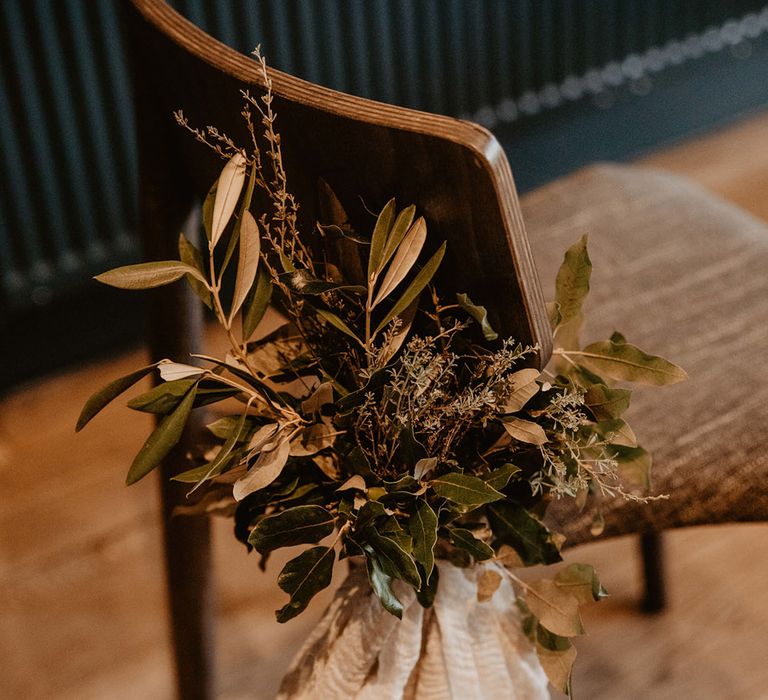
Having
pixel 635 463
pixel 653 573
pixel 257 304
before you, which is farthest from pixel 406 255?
pixel 653 573

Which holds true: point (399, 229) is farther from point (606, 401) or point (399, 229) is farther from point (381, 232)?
point (606, 401)

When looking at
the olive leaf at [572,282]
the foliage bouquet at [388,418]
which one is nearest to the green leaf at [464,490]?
the foliage bouquet at [388,418]

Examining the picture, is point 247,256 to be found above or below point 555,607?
above

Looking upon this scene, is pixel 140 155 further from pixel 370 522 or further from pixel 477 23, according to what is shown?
pixel 477 23

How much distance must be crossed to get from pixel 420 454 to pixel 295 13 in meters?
1.29

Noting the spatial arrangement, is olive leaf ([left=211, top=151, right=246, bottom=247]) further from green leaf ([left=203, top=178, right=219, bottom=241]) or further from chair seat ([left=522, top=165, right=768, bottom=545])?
chair seat ([left=522, top=165, right=768, bottom=545])

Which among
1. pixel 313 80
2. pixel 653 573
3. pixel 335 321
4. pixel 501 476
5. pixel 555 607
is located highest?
pixel 313 80

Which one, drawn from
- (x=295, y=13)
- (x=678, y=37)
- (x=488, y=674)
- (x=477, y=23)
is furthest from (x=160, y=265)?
(x=678, y=37)

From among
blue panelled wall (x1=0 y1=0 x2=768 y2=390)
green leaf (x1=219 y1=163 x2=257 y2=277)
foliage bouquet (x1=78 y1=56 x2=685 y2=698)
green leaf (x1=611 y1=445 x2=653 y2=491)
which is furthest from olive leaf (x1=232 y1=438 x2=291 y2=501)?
blue panelled wall (x1=0 y1=0 x2=768 y2=390)

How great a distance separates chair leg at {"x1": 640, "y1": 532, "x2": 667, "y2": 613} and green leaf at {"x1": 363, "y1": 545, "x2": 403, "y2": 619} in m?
0.68

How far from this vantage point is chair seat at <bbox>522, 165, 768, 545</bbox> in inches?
29.4

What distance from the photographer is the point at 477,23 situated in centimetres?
191

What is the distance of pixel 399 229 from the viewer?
0.52m

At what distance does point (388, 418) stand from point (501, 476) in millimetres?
73
